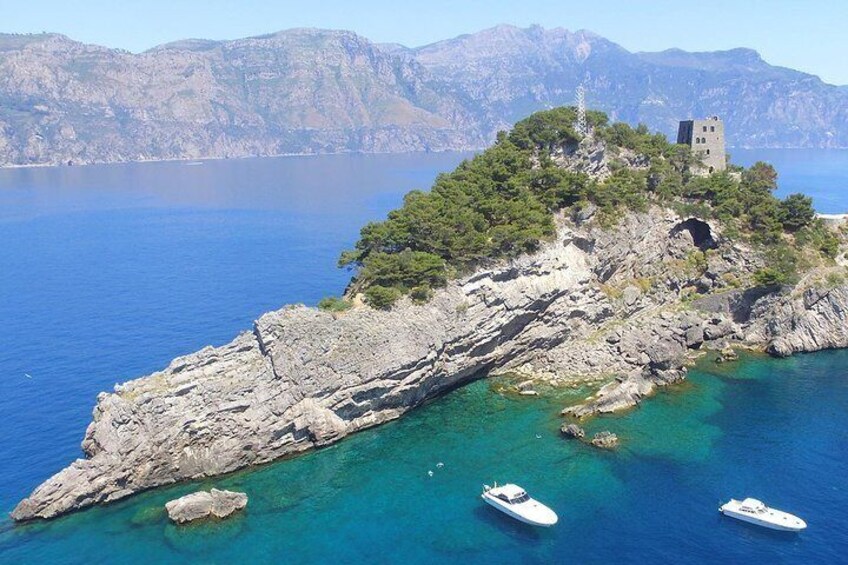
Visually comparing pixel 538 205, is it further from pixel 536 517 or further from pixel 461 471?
pixel 536 517

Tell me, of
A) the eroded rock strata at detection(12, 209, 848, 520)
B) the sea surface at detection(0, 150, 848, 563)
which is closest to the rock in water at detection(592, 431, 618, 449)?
the sea surface at detection(0, 150, 848, 563)

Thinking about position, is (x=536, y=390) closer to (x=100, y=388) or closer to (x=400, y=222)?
(x=400, y=222)

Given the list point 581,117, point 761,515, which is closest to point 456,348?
point 761,515

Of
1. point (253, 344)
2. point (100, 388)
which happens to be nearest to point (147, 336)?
point (100, 388)

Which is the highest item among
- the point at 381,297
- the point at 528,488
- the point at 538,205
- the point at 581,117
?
the point at 581,117

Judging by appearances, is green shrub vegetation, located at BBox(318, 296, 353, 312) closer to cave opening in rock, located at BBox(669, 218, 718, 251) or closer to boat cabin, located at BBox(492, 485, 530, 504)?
boat cabin, located at BBox(492, 485, 530, 504)

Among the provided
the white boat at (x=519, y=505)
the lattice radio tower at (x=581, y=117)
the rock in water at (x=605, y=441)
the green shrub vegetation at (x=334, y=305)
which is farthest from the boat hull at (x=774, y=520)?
the lattice radio tower at (x=581, y=117)

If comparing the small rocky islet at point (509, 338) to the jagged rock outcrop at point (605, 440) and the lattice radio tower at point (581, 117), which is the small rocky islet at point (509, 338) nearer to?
the jagged rock outcrop at point (605, 440)
